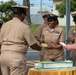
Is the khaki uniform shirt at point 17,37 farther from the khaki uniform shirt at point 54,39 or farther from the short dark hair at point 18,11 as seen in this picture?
the khaki uniform shirt at point 54,39

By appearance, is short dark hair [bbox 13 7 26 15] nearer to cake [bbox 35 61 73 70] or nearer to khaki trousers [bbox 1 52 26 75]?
khaki trousers [bbox 1 52 26 75]

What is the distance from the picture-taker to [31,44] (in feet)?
23.4

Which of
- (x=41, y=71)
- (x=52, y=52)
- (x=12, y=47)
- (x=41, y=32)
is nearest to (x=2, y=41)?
(x=12, y=47)

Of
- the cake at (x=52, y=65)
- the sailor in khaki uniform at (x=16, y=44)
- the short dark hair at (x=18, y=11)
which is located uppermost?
the short dark hair at (x=18, y=11)

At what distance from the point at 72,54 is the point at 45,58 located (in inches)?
23.2

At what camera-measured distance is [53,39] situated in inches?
329

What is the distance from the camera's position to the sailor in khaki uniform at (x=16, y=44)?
709cm

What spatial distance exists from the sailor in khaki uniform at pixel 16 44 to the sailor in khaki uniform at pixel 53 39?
1.18 m

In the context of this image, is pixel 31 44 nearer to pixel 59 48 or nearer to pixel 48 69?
pixel 48 69

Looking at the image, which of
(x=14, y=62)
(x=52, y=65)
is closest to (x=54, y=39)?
(x=52, y=65)

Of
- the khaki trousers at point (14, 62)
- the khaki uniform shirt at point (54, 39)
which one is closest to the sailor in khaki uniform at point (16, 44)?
the khaki trousers at point (14, 62)

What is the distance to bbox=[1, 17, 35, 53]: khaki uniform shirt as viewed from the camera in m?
7.11

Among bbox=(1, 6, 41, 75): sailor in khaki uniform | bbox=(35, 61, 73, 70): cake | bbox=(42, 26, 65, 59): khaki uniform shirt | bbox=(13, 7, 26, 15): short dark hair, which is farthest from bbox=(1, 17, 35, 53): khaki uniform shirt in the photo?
bbox=(42, 26, 65, 59): khaki uniform shirt

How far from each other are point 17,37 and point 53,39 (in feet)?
4.62
